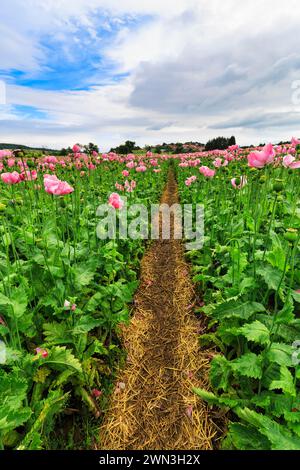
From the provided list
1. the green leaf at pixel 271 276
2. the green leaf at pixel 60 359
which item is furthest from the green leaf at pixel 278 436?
the green leaf at pixel 60 359

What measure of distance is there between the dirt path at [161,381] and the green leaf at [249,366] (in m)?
0.62

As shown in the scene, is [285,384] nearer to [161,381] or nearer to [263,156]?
[161,381]

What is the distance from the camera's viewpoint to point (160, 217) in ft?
24.4

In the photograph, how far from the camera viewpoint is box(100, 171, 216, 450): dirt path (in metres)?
2.04

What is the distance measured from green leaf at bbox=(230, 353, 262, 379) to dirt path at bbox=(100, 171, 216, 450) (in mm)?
624

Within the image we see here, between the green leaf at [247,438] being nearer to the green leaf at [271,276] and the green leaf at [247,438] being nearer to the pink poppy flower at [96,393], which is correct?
the green leaf at [271,276]

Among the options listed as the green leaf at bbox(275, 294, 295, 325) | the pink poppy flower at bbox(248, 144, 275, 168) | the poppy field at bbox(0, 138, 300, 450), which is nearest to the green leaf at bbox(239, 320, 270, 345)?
the poppy field at bbox(0, 138, 300, 450)

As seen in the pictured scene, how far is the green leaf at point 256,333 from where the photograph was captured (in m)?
1.79

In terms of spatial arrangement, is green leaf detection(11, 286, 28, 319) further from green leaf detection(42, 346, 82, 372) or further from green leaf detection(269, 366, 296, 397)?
green leaf detection(269, 366, 296, 397)

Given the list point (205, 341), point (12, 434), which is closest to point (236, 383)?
point (205, 341)

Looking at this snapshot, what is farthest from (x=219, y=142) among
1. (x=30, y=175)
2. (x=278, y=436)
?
(x=278, y=436)

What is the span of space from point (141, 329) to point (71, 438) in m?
1.36

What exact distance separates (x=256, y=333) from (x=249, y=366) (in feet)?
0.72

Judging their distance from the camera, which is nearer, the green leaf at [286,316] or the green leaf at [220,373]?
the green leaf at [286,316]
